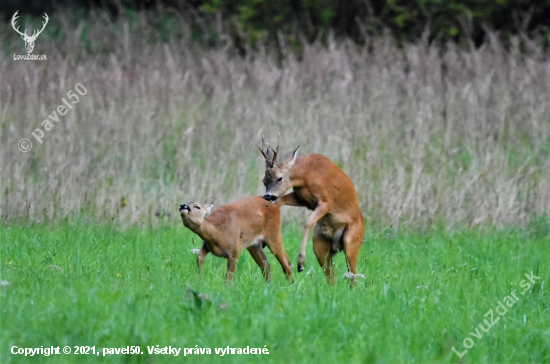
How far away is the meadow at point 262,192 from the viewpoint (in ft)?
14.2

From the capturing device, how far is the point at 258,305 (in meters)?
4.77

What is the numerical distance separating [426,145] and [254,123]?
2.19 metres

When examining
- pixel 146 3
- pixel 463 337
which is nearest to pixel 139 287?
pixel 463 337

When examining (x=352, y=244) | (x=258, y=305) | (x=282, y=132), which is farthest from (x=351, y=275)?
(x=282, y=132)

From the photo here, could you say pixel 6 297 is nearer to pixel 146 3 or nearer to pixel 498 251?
pixel 498 251

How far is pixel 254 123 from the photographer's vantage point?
962 cm

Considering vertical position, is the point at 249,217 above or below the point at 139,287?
above

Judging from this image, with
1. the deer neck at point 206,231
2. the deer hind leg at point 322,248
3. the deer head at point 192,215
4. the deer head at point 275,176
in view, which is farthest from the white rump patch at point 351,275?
the deer head at point 192,215

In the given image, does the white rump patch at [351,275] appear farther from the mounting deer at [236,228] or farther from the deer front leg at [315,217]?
the mounting deer at [236,228]

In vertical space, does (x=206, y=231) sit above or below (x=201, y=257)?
above

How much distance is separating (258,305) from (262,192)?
3.86 metres

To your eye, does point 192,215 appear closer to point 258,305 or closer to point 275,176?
point 275,176

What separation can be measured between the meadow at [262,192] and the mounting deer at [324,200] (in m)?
0.29

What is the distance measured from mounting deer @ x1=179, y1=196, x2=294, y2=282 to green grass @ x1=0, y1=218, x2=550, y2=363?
0.18 meters
